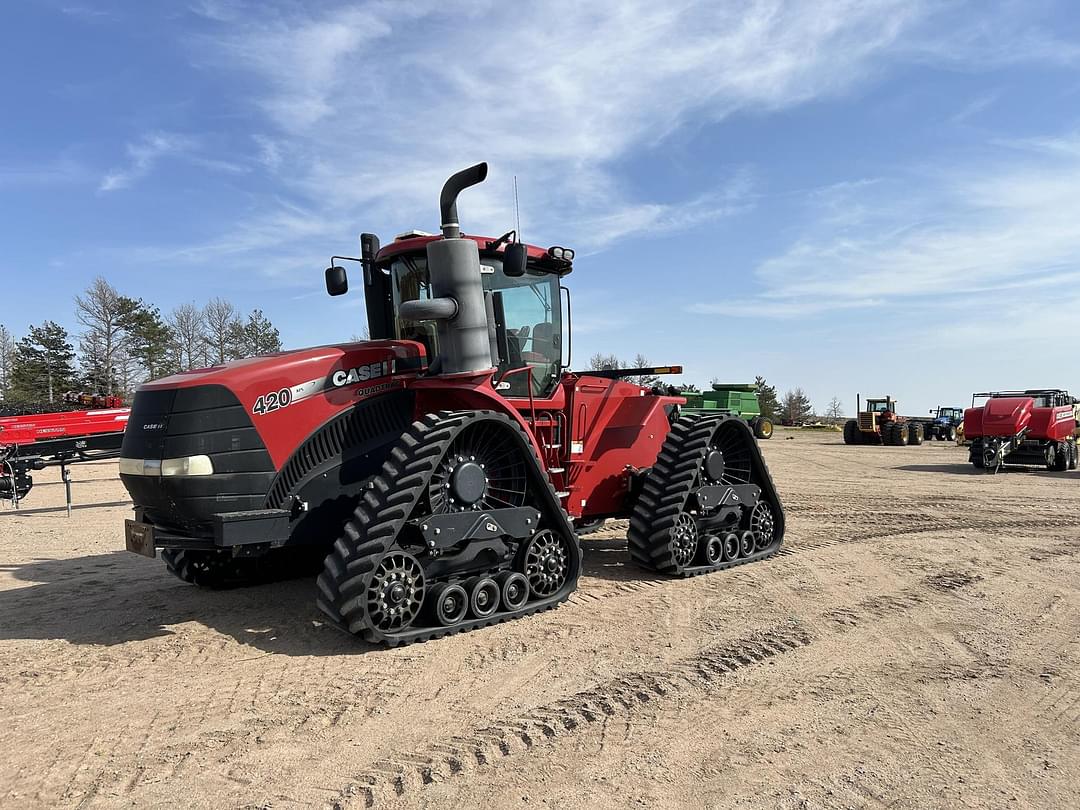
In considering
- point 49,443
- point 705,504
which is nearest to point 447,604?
point 705,504

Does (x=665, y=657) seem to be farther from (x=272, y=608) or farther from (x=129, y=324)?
(x=129, y=324)

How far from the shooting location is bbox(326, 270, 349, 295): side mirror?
6.54m

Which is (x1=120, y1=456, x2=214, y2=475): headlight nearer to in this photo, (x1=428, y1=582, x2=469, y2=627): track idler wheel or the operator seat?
(x1=428, y1=582, x2=469, y2=627): track idler wheel

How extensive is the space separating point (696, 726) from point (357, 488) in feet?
9.08

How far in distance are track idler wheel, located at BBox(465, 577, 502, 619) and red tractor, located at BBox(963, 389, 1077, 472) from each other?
18.1m

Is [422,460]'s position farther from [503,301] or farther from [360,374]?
[503,301]

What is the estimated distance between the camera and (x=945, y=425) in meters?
38.6

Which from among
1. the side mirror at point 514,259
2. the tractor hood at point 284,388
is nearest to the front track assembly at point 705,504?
the side mirror at point 514,259

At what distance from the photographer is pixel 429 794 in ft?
9.96

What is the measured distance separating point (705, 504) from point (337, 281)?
13.1 feet

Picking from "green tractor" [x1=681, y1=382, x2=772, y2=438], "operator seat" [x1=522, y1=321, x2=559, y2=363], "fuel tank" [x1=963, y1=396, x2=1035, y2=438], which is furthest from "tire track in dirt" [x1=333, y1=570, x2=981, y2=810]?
"green tractor" [x1=681, y1=382, x2=772, y2=438]

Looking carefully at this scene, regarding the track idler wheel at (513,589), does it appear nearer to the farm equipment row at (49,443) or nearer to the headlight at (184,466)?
the headlight at (184,466)

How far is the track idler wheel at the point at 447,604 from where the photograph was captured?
4.90 meters

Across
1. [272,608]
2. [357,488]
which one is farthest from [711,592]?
[272,608]
